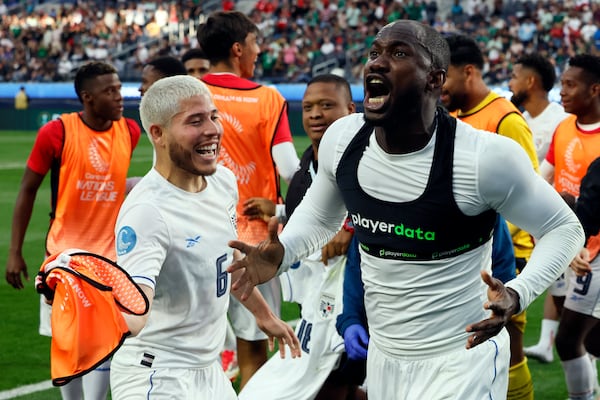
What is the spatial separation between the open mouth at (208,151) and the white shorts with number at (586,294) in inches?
115

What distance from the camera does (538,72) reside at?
867 centimetres

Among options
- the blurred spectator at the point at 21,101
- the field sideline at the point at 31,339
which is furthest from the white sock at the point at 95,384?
the blurred spectator at the point at 21,101

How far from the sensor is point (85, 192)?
252 inches

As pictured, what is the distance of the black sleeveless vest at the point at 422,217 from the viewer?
11.4 ft

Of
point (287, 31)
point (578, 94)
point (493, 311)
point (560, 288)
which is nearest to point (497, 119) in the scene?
point (578, 94)

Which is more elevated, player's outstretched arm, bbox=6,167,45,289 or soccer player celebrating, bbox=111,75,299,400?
soccer player celebrating, bbox=111,75,299,400

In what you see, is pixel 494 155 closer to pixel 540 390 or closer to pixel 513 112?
pixel 513 112

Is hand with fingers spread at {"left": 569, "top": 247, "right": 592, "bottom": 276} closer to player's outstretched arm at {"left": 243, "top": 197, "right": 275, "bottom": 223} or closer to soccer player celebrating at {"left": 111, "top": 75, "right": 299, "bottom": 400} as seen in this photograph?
player's outstretched arm at {"left": 243, "top": 197, "right": 275, "bottom": 223}

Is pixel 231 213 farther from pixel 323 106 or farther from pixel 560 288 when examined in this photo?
pixel 560 288

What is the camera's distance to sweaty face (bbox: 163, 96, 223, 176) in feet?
13.2

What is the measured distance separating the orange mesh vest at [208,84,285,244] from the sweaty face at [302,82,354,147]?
86 cm

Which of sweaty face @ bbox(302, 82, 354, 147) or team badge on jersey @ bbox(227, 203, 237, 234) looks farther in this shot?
sweaty face @ bbox(302, 82, 354, 147)

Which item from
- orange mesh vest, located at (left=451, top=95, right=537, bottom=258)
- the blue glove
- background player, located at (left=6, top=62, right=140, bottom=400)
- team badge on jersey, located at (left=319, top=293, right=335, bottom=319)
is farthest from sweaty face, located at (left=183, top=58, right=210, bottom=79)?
the blue glove

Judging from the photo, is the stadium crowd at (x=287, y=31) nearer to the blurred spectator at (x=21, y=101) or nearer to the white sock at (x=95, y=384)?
the blurred spectator at (x=21, y=101)
